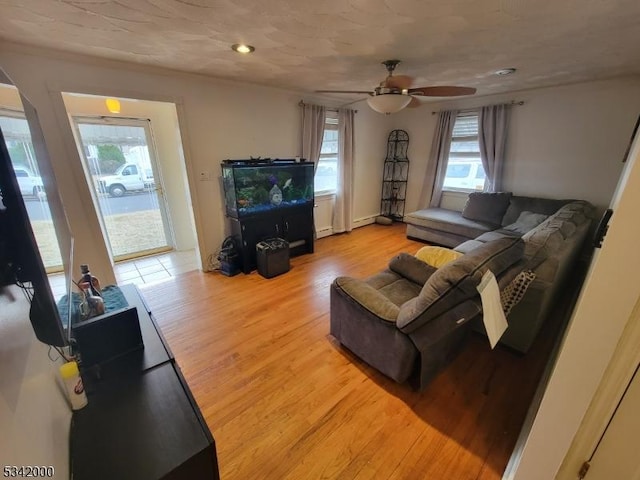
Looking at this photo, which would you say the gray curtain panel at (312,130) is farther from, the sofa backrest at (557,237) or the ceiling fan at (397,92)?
the sofa backrest at (557,237)

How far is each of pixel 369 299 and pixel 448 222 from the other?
2752 mm

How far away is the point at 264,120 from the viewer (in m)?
3.41

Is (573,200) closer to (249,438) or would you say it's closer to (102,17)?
(249,438)

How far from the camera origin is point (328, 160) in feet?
14.6

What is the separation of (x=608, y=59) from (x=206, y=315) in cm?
430

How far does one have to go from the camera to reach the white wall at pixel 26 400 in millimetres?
535

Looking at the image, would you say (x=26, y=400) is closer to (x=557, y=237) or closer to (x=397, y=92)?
(x=397, y=92)

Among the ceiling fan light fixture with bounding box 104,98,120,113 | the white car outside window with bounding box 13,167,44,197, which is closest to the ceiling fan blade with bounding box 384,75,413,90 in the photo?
the white car outside window with bounding box 13,167,44,197

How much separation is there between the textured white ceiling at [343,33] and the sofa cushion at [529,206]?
1.47 meters

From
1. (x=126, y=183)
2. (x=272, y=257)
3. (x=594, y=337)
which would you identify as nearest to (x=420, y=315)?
(x=594, y=337)

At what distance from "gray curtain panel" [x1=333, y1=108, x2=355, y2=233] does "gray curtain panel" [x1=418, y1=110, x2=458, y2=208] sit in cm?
139

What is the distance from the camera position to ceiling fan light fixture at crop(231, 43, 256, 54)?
196 centimetres

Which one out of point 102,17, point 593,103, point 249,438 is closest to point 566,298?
point 593,103

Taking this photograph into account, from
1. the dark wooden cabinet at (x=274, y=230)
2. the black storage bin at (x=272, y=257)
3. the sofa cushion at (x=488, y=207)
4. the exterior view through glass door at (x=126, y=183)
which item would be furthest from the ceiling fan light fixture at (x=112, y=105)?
the sofa cushion at (x=488, y=207)
